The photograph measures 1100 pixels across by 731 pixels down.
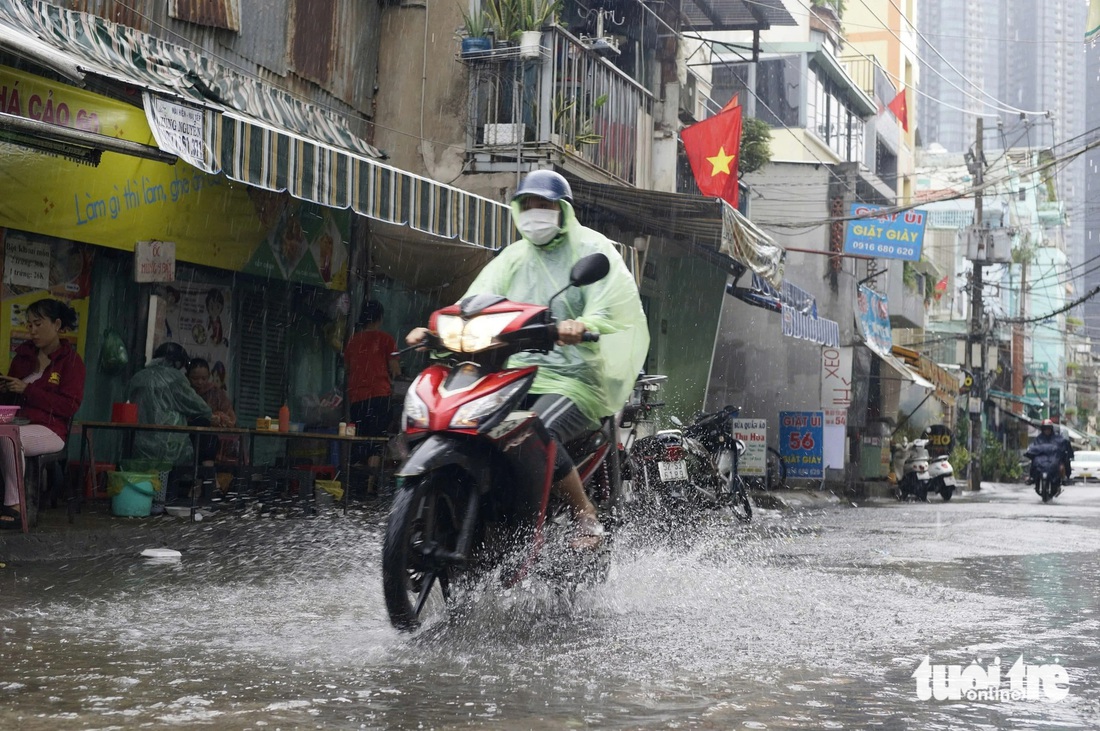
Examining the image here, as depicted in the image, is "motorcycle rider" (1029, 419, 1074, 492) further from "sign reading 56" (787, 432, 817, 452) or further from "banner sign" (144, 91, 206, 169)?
"banner sign" (144, 91, 206, 169)

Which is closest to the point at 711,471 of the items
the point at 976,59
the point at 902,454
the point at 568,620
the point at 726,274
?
the point at 726,274

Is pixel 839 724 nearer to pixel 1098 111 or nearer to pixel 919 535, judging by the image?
pixel 919 535

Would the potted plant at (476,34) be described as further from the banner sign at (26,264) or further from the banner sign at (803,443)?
the banner sign at (803,443)

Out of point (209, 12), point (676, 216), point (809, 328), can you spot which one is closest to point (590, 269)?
point (209, 12)

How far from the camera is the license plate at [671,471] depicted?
12.0 m

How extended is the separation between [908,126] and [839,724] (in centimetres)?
4260

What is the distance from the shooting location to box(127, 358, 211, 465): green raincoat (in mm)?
9797

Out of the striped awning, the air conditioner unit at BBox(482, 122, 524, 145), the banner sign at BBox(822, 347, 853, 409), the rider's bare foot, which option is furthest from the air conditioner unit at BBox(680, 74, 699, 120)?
the rider's bare foot

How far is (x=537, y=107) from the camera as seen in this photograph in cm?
1333

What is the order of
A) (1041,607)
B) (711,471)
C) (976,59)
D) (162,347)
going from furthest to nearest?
1. (976,59)
2. (711,471)
3. (162,347)
4. (1041,607)

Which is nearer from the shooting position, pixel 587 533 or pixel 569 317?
pixel 587 533

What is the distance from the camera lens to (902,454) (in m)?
27.0

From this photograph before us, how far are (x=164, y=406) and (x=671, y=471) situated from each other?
4.84 m

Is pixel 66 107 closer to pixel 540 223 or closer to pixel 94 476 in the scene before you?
pixel 94 476
